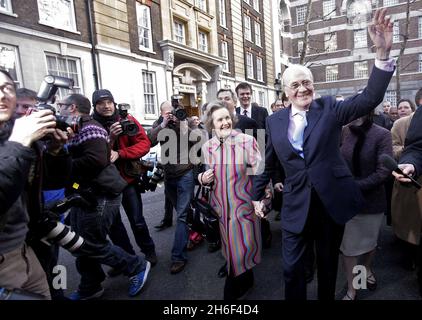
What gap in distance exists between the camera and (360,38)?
28.4 meters

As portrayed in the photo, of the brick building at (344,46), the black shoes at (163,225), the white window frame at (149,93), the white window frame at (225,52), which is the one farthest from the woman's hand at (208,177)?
the brick building at (344,46)

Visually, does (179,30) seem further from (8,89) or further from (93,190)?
(8,89)

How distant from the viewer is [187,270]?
3.13 meters

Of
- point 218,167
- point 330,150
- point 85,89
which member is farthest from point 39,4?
point 330,150

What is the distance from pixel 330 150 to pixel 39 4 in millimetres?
10130

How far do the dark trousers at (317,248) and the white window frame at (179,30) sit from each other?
44.9ft

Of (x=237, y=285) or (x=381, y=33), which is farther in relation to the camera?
(x=237, y=285)

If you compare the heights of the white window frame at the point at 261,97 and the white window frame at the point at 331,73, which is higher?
the white window frame at the point at 331,73

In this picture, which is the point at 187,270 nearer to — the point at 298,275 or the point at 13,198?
the point at 298,275

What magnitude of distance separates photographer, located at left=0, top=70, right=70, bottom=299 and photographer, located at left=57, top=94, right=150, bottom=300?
17.5 inches

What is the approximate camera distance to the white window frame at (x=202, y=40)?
15.8 meters

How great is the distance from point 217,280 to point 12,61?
331 inches

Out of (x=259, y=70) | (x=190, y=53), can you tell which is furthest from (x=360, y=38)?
(x=190, y=53)

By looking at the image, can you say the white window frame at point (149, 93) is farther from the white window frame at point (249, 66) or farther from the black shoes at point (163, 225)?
the white window frame at point (249, 66)
